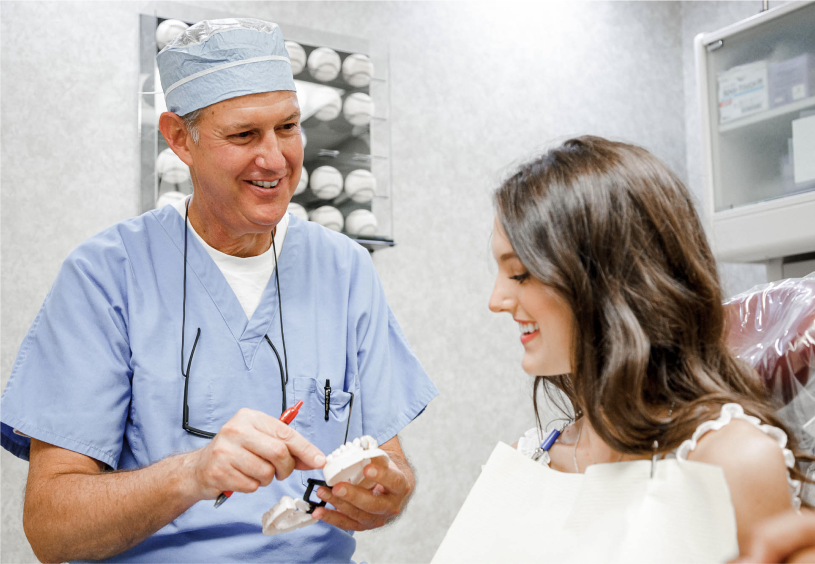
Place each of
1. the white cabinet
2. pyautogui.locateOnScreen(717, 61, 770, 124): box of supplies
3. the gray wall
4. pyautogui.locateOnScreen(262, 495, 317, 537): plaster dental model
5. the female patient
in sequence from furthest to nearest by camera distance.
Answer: pyautogui.locateOnScreen(717, 61, 770, 124): box of supplies, the white cabinet, the gray wall, pyautogui.locateOnScreen(262, 495, 317, 537): plaster dental model, the female patient

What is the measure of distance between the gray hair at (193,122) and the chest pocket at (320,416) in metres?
0.47

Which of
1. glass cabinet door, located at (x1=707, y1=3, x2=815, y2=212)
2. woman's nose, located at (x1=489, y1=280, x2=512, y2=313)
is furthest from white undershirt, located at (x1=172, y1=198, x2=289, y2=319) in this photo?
glass cabinet door, located at (x1=707, y1=3, x2=815, y2=212)

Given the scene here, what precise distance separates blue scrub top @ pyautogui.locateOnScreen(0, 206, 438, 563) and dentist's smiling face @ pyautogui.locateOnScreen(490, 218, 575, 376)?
1.63 feet

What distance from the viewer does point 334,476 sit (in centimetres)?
94

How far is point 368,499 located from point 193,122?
2.40 ft

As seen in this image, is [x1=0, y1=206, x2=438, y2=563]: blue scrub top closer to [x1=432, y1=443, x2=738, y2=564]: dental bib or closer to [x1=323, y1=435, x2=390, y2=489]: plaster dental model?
[x1=323, y1=435, x2=390, y2=489]: plaster dental model

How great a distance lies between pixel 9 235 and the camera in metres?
1.89

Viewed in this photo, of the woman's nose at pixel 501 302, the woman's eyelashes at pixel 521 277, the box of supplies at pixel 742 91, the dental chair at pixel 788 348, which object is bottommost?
the dental chair at pixel 788 348

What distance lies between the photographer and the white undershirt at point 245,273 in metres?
1.39

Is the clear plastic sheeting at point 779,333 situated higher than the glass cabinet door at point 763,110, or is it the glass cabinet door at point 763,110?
the glass cabinet door at point 763,110

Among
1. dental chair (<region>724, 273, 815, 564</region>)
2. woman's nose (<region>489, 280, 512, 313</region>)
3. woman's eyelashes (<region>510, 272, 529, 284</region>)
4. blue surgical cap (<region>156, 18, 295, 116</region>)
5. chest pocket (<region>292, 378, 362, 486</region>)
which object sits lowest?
chest pocket (<region>292, 378, 362, 486</region>)

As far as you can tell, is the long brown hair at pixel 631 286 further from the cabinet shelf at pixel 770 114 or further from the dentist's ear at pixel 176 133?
the cabinet shelf at pixel 770 114

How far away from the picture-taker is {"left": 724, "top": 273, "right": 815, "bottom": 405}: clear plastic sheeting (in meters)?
0.98

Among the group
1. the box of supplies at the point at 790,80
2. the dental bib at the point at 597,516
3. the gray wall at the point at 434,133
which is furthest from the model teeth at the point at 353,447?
the box of supplies at the point at 790,80
